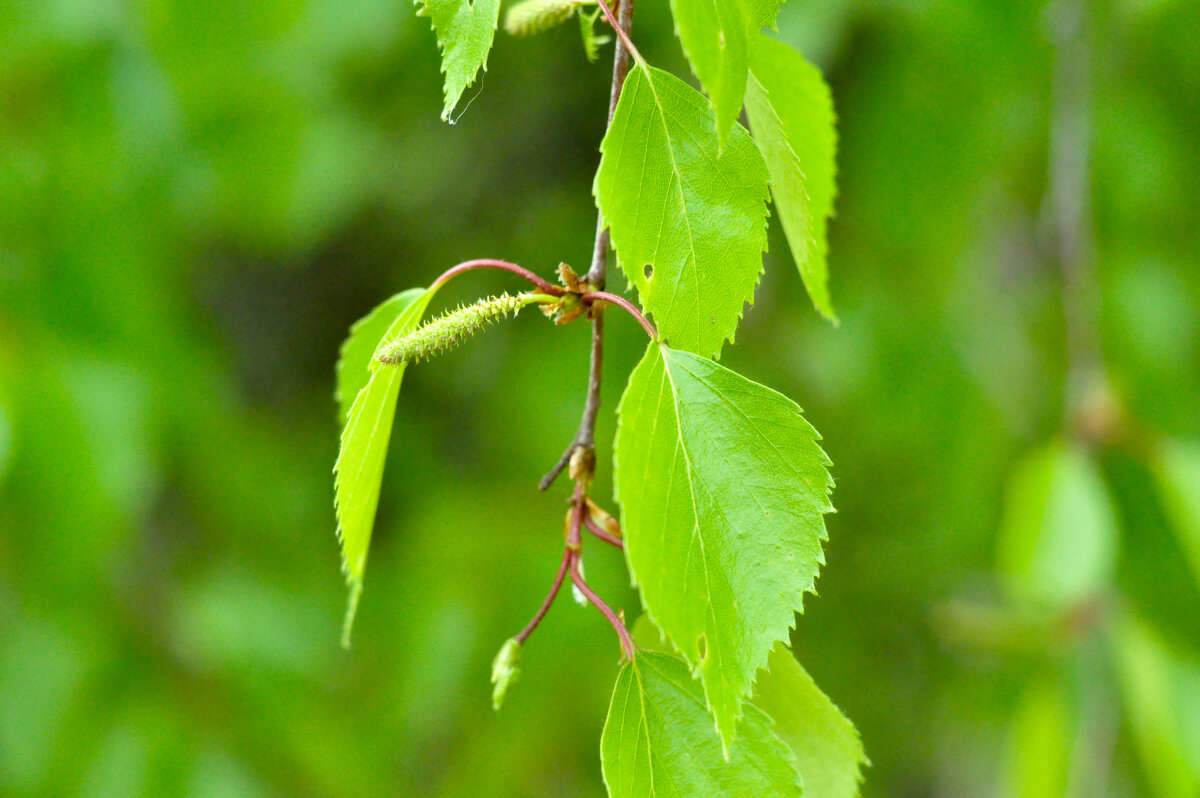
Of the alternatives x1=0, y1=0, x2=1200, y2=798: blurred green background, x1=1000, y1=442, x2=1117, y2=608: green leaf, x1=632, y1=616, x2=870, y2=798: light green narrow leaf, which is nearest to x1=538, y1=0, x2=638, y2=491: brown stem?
x1=632, y1=616, x2=870, y2=798: light green narrow leaf

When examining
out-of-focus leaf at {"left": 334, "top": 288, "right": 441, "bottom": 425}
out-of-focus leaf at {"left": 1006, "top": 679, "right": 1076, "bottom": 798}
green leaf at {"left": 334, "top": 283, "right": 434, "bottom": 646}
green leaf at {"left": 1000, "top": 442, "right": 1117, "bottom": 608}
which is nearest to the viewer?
green leaf at {"left": 334, "top": 283, "right": 434, "bottom": 646}

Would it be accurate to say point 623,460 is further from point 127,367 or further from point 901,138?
point 901,138

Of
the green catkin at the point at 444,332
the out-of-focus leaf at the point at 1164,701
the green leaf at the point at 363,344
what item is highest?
the green catkin at the point at 444,332

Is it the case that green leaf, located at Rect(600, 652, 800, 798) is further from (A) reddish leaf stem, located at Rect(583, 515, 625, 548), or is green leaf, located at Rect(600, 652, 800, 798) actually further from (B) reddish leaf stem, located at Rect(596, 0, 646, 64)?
(B) reddish leaf stem, located at Rect(596, 0, 646, 64)

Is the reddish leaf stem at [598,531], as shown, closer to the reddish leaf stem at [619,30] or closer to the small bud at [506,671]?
the small bud at [506,671]

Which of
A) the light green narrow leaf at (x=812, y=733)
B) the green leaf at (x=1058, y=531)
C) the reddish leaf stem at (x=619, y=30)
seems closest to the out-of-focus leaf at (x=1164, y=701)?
the green leaf at (x=1058, y=531)

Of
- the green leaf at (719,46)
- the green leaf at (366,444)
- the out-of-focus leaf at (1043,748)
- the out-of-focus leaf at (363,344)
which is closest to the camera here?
the green leaf at (719,46)

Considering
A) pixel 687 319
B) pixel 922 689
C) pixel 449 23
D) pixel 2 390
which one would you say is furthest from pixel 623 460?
pixel 922 689
